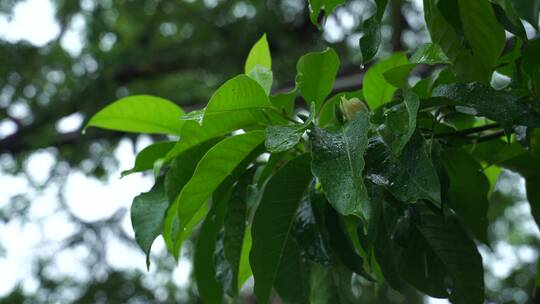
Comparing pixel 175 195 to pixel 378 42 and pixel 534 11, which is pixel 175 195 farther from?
pixel 534 11

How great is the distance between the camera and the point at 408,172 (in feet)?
2.44

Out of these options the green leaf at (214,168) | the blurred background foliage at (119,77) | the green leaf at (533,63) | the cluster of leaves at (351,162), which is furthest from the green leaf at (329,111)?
the blurred background foliage at (119,77)

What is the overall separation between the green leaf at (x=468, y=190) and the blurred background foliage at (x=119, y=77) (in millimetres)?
2542

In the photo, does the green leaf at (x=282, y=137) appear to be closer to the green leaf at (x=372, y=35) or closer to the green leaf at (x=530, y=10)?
the green leaf at (x=372, y=35)

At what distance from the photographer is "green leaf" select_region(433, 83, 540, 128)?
0.79 meters

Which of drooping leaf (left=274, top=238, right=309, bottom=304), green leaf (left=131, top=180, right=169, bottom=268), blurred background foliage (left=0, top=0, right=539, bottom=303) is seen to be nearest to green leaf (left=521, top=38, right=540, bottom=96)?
drooping leaf (left=274, top=238, right=309, bottom=304)

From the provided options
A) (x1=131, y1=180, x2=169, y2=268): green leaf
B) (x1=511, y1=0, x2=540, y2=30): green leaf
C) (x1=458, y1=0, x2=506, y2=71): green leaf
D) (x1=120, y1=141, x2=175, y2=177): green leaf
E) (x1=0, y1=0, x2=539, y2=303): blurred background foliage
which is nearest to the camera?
(x1=511, y1=0, x2=540, y2=30): green leaf

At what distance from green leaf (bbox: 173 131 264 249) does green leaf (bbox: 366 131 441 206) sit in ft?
0.48

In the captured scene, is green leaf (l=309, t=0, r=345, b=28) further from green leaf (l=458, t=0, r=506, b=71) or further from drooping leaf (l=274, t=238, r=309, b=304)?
drooping leaf (l=274, t=238, r=309, b=304)

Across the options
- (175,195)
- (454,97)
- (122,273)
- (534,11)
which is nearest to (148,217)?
(175,195)

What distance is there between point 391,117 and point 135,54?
329cm

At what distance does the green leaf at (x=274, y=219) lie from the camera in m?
0.86

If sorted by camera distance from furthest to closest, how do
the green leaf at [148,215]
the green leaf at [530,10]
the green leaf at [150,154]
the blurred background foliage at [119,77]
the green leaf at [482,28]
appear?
the blurred background foliage at [119,77] → the green leaf at [150,154] → the green leaf at [148,215] → the green leaf at [482,28] → the green leaf at [530,10]

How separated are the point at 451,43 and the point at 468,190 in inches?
8.7
